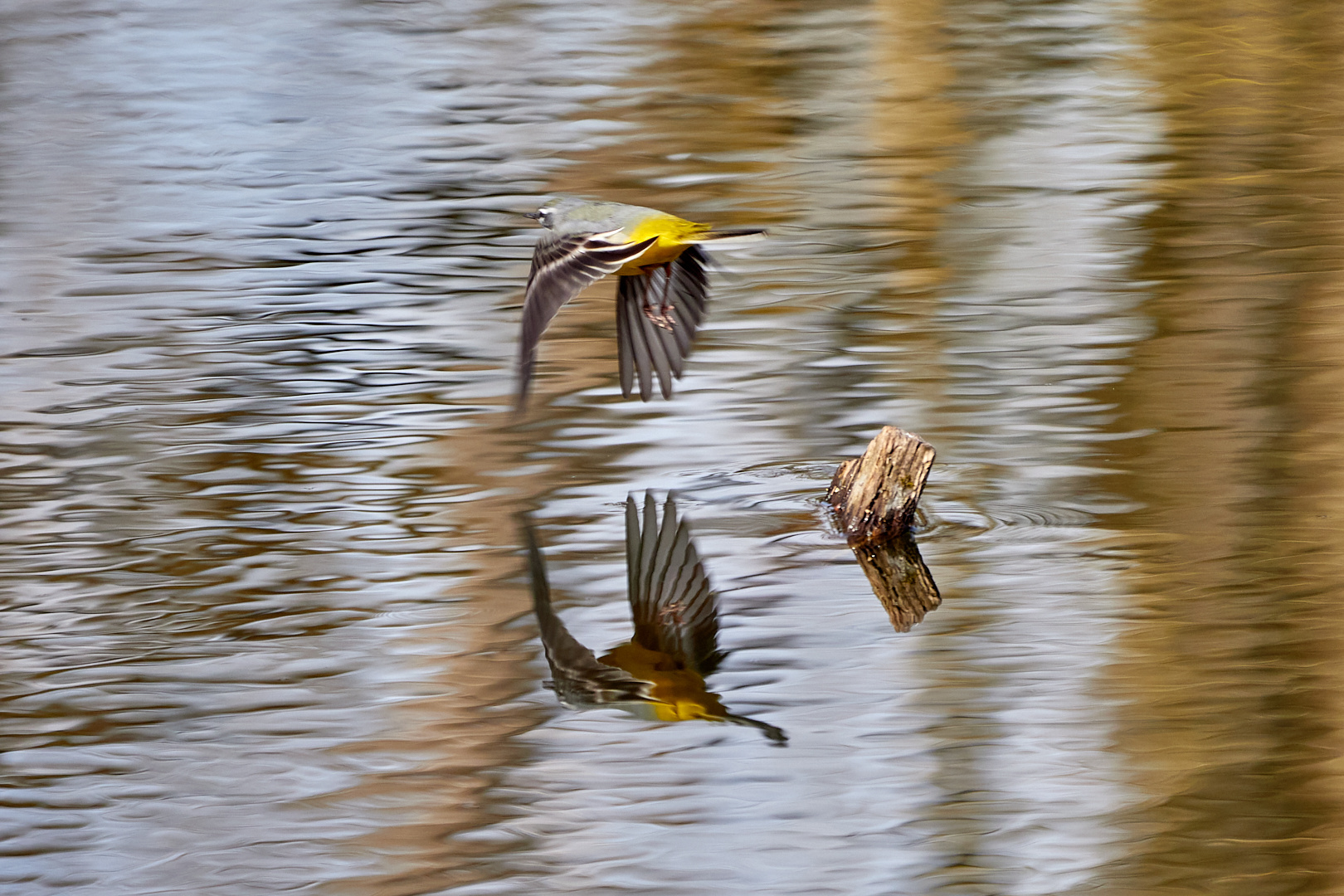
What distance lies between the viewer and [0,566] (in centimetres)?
538

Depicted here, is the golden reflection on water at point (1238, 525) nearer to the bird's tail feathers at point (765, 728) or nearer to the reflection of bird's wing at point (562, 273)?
the bird's tail feathers at point (765, 728)

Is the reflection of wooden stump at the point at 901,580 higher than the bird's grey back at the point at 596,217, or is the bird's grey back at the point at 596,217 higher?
the bird's grey back at the point at 596,217

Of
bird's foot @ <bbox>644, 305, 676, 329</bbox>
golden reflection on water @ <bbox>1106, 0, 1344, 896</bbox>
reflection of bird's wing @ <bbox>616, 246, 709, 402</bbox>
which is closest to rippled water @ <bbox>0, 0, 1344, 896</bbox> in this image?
golden reflection on water @ <bbox>1106, 0, 1344, 896</bbox>

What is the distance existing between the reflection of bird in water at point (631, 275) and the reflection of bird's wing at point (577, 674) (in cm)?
56

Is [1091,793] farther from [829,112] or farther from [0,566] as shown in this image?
[829,112]

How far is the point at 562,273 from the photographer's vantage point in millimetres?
4910

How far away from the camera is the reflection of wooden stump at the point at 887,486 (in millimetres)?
5141

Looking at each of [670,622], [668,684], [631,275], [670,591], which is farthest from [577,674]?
[631,275]

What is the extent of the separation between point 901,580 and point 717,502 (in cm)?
79

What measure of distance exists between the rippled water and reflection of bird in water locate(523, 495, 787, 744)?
0.05m

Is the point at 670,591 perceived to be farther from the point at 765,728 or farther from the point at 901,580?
the point at 765,728

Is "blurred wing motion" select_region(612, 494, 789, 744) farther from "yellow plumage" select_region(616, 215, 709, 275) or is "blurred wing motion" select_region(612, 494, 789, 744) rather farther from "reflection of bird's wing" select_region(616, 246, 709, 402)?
"yellow plumage" select_region(616, 215, 709, 275)

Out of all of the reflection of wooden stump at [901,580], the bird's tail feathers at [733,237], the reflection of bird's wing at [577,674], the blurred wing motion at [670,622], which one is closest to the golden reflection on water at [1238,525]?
the reflection of wooden stump at [901,580]

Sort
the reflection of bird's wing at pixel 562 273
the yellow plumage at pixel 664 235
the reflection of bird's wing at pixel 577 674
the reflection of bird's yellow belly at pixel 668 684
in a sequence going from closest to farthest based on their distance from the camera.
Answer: the reflection of bird's yellow belly at pixel 668 684, the reflection of bird's wing at pixel 577 674, the reflection of bird's wing at pixel 562 273, the yellow plumage at pixel 664 235
